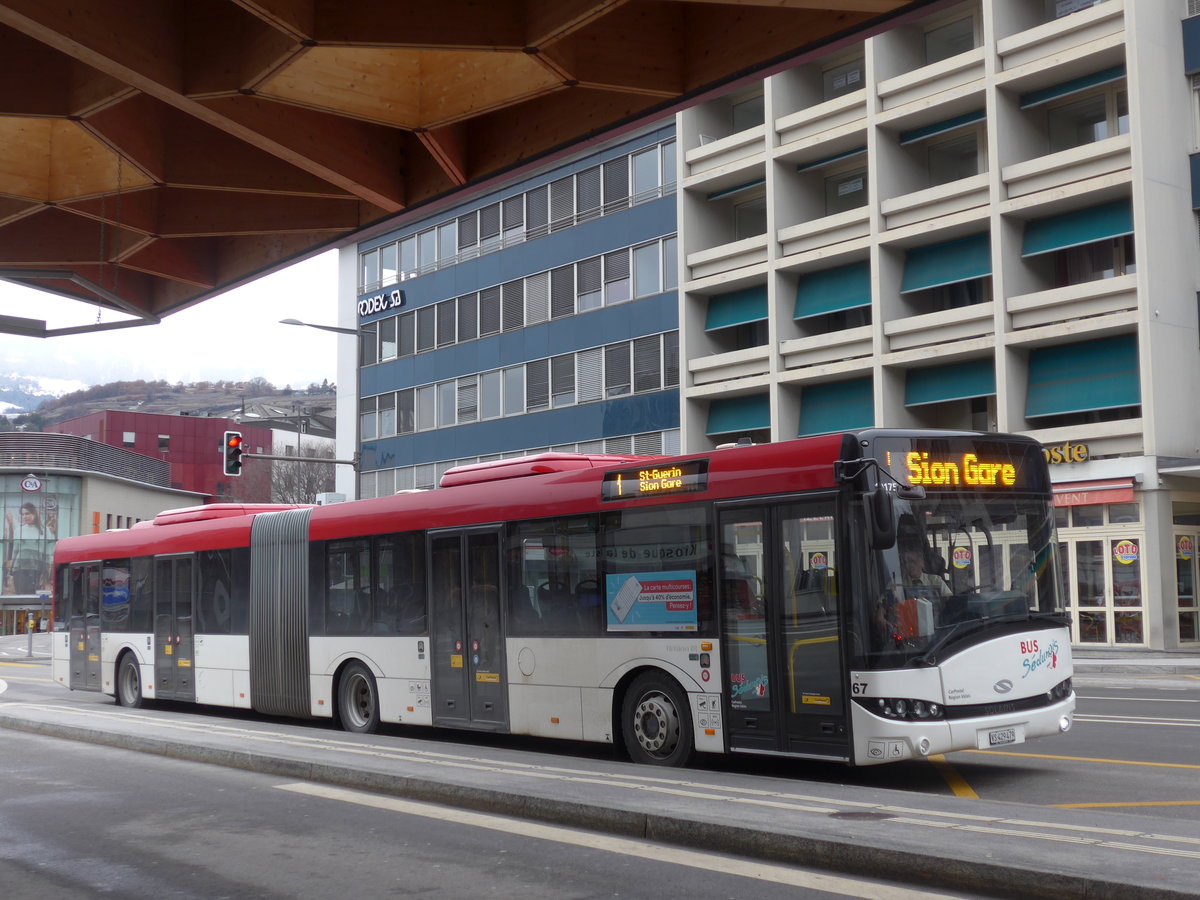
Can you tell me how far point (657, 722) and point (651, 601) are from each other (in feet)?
3.68

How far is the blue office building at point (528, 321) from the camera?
40188 mm

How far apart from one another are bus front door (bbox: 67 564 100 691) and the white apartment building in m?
18.7

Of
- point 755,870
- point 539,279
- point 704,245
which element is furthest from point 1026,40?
point 755,870

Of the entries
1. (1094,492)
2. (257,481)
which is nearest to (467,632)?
(1094,492)

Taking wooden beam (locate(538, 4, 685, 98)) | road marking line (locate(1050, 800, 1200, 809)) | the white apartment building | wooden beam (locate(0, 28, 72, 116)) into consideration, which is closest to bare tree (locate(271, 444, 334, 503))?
the white apartment building

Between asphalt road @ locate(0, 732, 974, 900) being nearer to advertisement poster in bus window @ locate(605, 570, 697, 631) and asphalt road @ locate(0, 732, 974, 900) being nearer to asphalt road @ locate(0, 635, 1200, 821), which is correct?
advertisement poster in bus window @ locate(605, 570, 697, 631)

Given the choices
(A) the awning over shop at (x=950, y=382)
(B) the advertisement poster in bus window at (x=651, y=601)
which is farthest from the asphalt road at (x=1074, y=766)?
(A) the awning over shop at (x=950, y=382)

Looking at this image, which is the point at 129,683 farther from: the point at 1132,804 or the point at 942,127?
the point at 942,127

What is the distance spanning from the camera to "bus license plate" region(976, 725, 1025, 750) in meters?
10.6

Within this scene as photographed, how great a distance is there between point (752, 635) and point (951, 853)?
459 centimetres

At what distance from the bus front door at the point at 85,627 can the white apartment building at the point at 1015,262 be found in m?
18.7

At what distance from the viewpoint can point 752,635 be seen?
11461 millimetres

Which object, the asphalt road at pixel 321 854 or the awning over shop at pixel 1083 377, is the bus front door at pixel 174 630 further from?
the awning over shop at pixel 1083 377

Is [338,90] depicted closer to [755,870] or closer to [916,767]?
[755,870]
